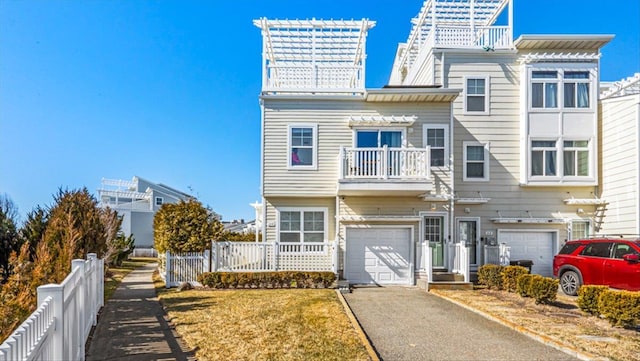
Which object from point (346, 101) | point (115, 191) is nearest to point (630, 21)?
point (346, 101)

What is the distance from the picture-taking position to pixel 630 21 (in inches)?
729

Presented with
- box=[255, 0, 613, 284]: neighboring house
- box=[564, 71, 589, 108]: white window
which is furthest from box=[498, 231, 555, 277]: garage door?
box=[564, 71, 589, 108]: white window

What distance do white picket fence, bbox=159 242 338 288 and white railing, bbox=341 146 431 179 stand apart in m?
2.65

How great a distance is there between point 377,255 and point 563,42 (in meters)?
10.5

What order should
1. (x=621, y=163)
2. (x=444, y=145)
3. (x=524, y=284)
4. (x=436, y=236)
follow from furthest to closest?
(x=436, y=236) < (x=444, y=145) < (x=621, y=163) < (x=524, y=284)

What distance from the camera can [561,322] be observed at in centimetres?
917

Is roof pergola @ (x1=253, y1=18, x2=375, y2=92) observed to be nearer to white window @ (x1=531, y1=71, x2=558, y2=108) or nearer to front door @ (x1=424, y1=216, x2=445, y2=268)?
front door @ (x1=424, y1=216, x2=445, y2=268)

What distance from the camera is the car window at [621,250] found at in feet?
38.0

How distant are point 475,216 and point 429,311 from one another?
274 inches

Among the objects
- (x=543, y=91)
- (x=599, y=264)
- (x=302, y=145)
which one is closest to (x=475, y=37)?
(x=543, y=91)

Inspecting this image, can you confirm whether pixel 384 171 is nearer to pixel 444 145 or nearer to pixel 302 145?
pixel 444 145

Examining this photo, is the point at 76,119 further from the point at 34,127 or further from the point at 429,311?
the point at 429,311

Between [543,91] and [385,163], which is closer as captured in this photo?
[385,163]

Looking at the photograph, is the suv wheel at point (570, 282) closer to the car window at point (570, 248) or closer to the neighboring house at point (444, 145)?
the car window at point (570, 248)
